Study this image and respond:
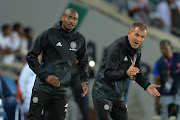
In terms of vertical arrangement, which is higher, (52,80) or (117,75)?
(117,75)

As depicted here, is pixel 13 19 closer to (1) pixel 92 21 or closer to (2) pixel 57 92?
(1) pixel 92 21

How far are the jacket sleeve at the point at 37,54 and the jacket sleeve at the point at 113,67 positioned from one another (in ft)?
2.77

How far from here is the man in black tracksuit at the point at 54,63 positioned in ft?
23.8

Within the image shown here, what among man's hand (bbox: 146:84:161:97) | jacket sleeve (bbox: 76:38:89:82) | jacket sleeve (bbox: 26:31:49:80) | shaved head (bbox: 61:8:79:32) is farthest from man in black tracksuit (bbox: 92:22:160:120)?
jacket sleeve (bbox: 26:31:49:80)

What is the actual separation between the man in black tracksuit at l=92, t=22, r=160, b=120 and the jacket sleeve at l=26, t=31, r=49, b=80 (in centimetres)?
86

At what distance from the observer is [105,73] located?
7184mm

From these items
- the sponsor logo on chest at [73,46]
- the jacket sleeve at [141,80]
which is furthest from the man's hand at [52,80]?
the jacket sleeve at [141,80]

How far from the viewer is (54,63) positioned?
730 cm

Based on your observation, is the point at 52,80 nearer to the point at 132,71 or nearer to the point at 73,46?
the point at 73,46

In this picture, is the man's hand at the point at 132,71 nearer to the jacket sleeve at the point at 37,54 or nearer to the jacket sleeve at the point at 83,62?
the jacket sleeve at the point at 83,62

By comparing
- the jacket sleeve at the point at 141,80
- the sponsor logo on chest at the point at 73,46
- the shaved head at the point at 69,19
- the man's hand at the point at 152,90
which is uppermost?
the shaved head at the point at 69,19

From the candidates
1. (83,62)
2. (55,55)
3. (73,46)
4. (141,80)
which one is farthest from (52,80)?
(141,80)

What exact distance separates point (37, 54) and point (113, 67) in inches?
42.5

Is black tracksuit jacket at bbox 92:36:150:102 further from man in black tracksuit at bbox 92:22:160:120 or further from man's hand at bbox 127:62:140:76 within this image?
man's hand at bbox 127:62:140:76
